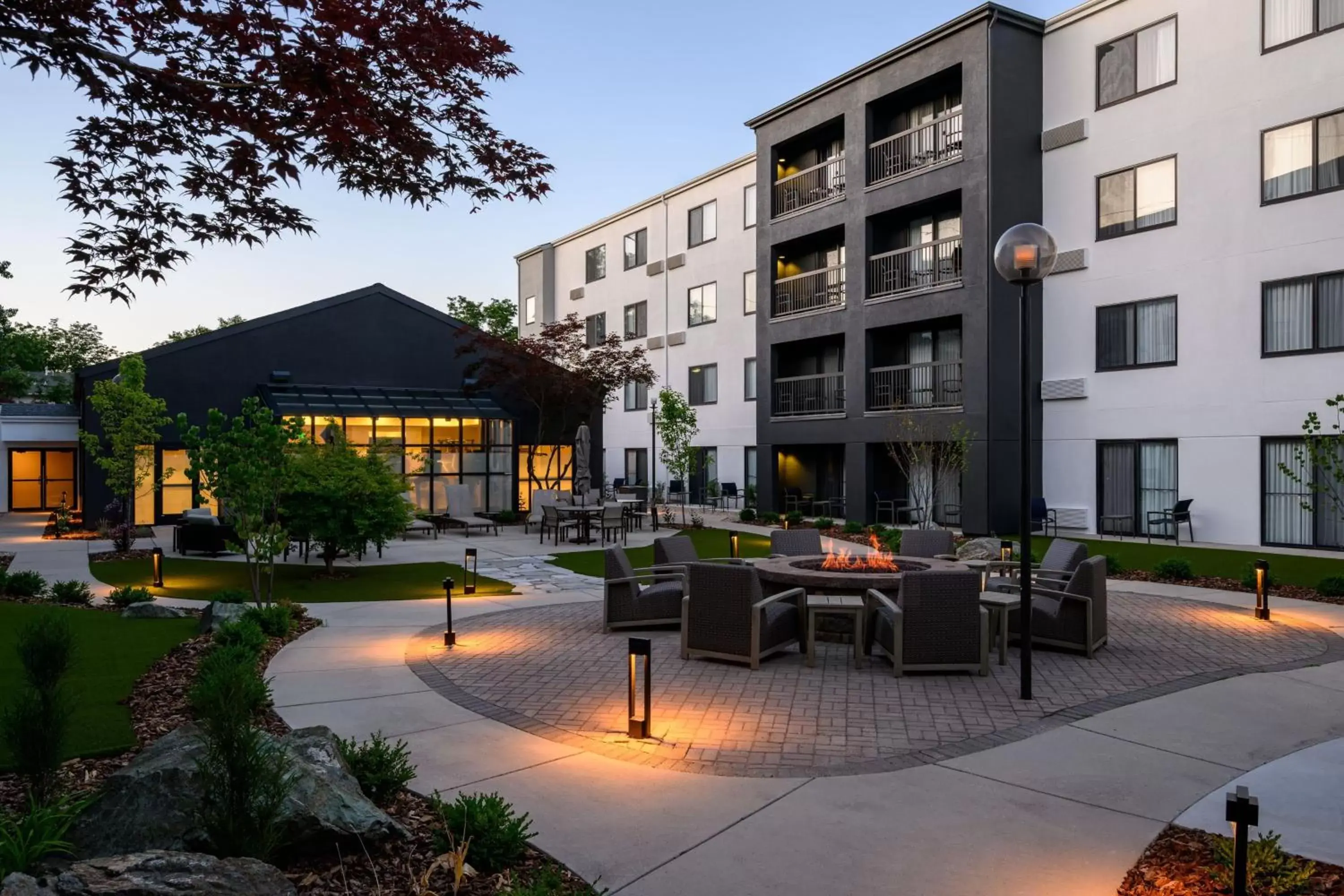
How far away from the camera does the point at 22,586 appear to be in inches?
464

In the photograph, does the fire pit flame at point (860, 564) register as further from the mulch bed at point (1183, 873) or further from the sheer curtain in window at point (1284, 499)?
the sheer curtain in window at point (1284, 499)

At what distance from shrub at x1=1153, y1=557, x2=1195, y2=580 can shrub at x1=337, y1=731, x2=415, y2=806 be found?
13.2 meters

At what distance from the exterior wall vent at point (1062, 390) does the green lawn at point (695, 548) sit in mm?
7874

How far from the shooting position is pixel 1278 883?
12.3 feet

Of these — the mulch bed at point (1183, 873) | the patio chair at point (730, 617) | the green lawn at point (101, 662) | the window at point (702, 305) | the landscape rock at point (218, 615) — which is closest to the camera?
the mulch bed at point (1183, 873)

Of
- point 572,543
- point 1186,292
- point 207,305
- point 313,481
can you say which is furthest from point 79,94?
point 207,305

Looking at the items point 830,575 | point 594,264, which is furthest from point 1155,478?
point 594,264

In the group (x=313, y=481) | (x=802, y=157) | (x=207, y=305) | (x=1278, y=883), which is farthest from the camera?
(x=207, y=305)

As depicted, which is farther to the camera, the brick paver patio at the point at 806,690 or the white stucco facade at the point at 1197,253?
the white stucco facade at the point at 1197,253

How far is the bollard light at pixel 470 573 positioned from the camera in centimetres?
1228

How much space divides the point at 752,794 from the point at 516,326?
177ft

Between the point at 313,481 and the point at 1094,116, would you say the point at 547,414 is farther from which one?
the point at 1094,116

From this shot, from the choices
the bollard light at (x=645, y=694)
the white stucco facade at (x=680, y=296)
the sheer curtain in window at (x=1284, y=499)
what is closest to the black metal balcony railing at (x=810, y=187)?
the white stucco facade at (x=680, y=296)

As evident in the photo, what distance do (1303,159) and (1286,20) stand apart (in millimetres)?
2863
